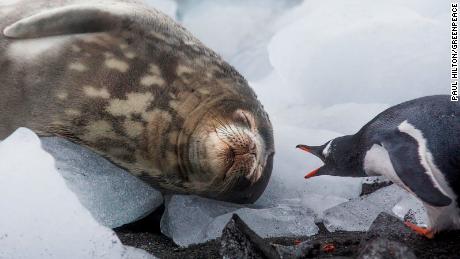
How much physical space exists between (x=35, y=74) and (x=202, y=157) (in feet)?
1.96

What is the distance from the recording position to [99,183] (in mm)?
1644

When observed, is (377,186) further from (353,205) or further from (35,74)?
(35,74)

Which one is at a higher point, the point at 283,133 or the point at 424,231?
the point at 424,231

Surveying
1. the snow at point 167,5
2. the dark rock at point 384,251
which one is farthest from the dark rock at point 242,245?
the snow at point 167,5

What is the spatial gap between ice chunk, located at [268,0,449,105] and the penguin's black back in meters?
0.72

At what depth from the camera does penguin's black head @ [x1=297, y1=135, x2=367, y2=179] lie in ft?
6.04

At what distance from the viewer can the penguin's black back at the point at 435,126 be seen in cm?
141

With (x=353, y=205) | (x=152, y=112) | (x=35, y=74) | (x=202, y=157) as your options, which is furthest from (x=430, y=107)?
(x=35, y=74)

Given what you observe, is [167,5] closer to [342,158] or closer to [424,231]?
[342,158]

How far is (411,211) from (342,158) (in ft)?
1.04

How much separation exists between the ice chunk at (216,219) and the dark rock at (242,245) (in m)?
0.54

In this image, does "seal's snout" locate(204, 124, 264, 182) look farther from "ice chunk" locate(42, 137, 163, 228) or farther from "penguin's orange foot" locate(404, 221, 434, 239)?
"penguin's orange foot" locate(404, 221, 434, 239)

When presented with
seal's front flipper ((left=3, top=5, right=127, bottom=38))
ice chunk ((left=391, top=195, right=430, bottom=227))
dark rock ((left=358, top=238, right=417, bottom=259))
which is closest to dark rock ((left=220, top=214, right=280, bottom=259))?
dark rock ((left=358, top=238, right=417, bottom=259))

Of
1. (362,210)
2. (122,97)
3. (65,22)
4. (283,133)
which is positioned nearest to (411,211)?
(362,210)
